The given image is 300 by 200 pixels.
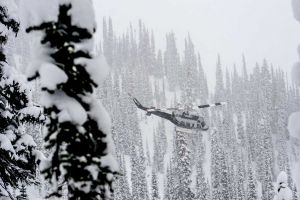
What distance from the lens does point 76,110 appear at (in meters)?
5.17

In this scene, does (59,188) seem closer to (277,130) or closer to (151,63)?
(277,130)

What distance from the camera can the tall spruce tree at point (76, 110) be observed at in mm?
5262

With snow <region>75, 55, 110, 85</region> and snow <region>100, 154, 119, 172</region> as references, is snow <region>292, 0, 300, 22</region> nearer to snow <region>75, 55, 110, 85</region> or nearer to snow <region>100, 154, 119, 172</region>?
snow <region>75, 55, 110, 85</region>

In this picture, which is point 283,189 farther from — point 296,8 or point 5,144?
point 5,144

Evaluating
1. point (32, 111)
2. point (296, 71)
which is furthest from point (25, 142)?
point (296, 71)

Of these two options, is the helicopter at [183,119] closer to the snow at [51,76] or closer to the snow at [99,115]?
the snow at [99,115]

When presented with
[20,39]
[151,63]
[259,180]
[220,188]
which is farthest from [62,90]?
[20,39]

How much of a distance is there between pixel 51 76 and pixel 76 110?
1.55 ft

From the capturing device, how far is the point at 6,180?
9.48 meters

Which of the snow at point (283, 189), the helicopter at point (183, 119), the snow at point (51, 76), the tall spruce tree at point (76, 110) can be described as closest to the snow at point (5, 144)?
the tall spruce tree at point (76, 110)

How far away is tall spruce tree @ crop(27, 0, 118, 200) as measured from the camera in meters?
5.26

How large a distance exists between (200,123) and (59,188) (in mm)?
33744

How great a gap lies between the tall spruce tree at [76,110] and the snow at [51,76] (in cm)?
5

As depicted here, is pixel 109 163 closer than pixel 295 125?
Yes
